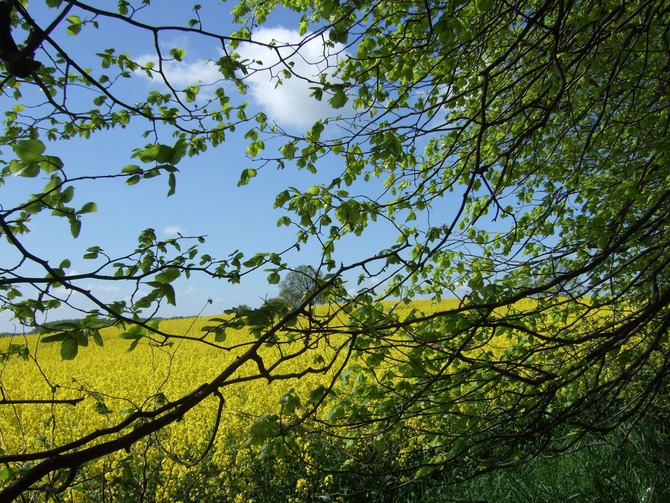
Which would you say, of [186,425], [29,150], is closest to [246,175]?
[29,150]

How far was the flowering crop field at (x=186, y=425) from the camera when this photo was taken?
2.45m

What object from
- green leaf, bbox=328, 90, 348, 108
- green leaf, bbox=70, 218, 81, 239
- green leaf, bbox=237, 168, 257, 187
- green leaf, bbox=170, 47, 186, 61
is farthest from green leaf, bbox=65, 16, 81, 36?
green leaf, bbox=70, 218, 81, 239

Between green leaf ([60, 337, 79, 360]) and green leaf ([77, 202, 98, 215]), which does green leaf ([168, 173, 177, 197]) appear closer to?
green leaf ([77, 202, 98, 215])

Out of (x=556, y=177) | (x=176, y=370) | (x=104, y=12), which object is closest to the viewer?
(x=104, y=12)

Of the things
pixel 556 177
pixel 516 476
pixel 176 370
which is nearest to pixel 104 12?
pixel 556 177

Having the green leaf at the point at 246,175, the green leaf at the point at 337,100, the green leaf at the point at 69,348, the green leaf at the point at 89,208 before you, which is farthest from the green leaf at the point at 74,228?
the green leaf at the point at 246,175

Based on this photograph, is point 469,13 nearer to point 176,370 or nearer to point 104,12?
point 104,12

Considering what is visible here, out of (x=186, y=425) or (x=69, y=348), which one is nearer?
(x=69, y=348)

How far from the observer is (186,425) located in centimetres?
666

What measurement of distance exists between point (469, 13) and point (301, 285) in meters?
2.55

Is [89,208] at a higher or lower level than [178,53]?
lower

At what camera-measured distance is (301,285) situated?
250 centimetres

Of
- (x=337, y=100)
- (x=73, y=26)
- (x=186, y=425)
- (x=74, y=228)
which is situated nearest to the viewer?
(x=74, y=228)

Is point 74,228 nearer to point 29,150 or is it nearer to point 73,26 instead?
point 29,150
